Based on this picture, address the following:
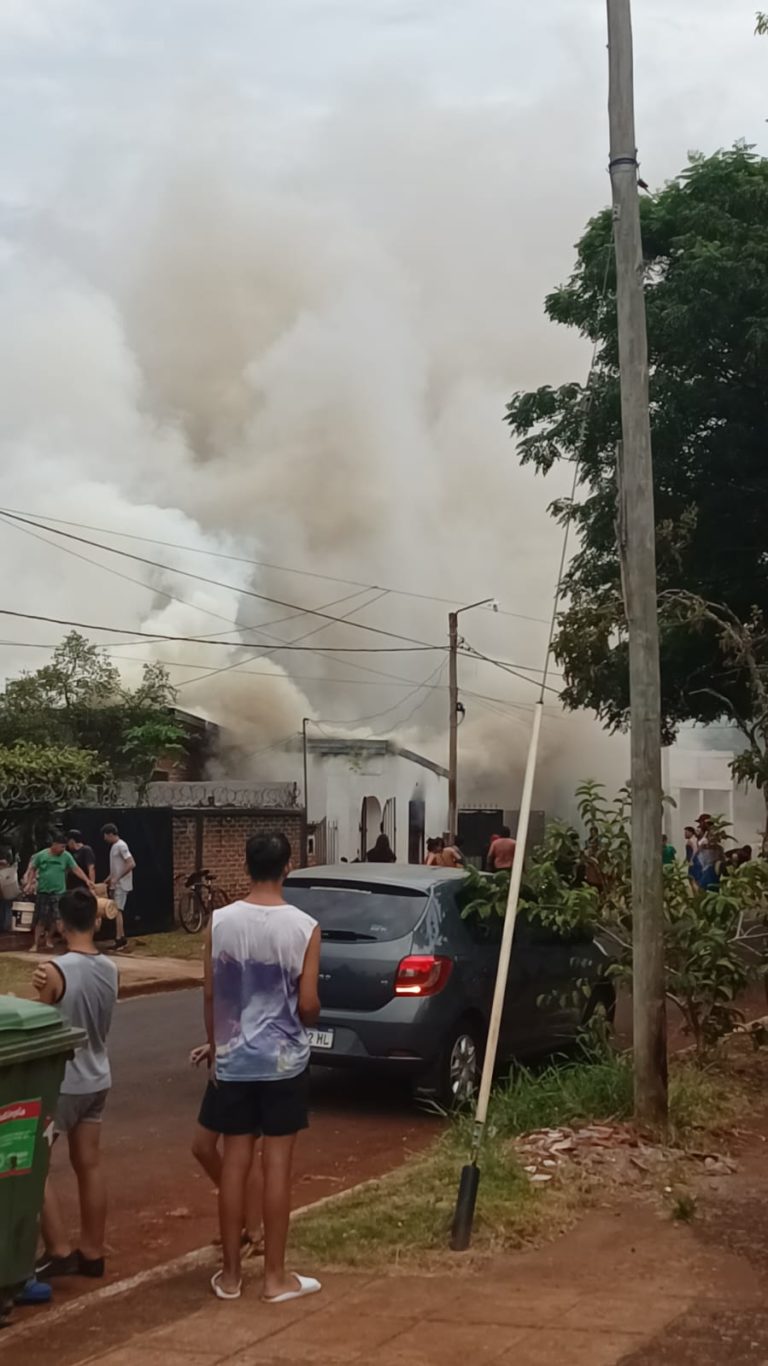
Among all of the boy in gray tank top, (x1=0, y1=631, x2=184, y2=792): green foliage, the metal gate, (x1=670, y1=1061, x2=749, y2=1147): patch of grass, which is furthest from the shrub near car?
(x1=0, y1=631, x2=184, y2=792): green foliage

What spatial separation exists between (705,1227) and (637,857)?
2.09 meters

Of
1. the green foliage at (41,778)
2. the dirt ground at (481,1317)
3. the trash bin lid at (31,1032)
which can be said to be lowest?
the dirt ground at (481,1317)

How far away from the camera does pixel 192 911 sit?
21609 mm

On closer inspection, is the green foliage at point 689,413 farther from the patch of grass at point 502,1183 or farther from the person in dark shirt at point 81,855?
the patch of grass at point 502,1183

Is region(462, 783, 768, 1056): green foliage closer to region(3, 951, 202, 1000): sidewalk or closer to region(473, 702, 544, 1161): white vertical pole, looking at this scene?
region(473, 702, 544, 1161): white vertical pole

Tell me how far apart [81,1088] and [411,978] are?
351 centimetres

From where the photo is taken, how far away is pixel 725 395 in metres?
16.9

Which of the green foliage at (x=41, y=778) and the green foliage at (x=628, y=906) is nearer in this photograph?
the green foliage at (x=628, y=906)

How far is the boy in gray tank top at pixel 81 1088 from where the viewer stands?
17.5ft

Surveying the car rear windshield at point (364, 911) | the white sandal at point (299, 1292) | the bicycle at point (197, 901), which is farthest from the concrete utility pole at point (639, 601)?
the bicycle at point (197, 901)

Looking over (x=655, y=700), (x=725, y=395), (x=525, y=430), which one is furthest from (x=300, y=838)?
(x=655, y=700)

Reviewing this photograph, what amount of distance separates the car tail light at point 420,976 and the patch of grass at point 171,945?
966 centimetres

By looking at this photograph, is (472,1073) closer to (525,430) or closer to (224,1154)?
(224,1154)

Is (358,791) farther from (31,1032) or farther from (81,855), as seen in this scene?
(31,1032)
